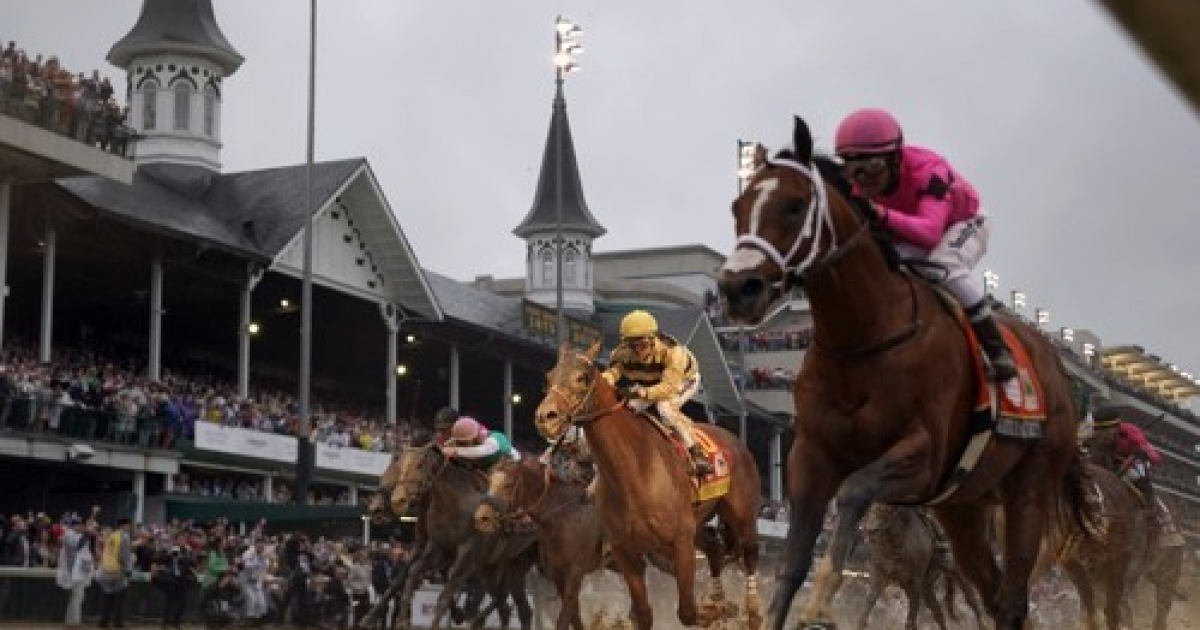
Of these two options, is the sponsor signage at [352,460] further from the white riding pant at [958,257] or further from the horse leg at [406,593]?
the white riding pant at [958,257]

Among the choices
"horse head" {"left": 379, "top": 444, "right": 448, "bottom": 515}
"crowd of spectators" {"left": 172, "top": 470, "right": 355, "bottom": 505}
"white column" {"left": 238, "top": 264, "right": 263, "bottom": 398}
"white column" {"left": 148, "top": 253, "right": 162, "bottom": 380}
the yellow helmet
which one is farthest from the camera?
"white column" {"left": 238, "top": 264, "right": 263, "bottom": 398}

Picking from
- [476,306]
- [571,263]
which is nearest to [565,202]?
[571,263]

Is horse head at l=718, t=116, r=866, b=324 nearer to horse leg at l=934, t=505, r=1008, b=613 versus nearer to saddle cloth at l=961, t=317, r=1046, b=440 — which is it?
saddle cloth at l=961, t=317, r=1046, b=440

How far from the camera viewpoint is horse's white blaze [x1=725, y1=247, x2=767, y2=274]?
Result: 568 centimetres

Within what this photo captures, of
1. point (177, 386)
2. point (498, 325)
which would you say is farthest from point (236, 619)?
point (498, 325)

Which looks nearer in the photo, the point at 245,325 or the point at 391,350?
the point at 245,325

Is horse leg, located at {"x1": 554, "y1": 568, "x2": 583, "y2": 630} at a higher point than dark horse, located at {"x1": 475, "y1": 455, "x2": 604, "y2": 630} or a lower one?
lower

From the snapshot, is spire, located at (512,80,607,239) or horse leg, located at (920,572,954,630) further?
spire, located at (512,80,607,239)

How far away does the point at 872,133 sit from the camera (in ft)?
22.5

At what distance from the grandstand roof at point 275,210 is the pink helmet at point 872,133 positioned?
97.9ft

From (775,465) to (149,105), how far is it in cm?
2630

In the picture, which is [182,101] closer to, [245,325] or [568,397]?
[245,325]

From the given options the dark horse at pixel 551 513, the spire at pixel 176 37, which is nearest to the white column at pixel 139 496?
the dark horse at pixel 551 513

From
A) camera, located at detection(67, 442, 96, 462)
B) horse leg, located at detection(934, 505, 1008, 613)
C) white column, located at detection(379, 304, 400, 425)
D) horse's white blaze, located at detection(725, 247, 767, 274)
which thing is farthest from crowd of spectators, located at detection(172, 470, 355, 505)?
horse's white blaze, located at detection(725, 247, 767, 274)
